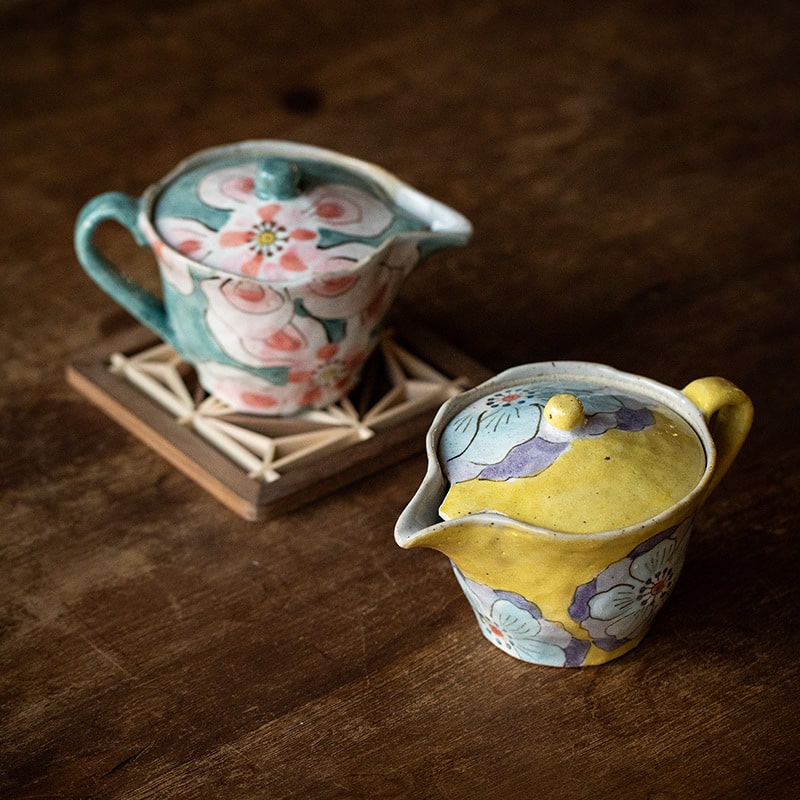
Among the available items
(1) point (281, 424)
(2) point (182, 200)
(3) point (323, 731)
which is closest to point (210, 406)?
(1) point (281, 424)

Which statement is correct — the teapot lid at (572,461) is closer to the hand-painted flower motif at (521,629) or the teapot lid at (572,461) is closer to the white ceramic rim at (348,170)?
the hand-painted flower motif at (521,629)

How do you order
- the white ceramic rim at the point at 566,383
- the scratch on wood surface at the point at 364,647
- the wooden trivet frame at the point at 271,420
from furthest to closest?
the wooden trivet frame at the point at 271,420 < the scratch on wood surface at the point at 364,647 < the white ceramic rim at the point at 566,383

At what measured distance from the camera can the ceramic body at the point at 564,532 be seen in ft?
2.17

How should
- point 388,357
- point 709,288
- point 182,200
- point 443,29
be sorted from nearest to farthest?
1. point 182,200
2. point 388,357
3. point 709,288
4. point 443,29

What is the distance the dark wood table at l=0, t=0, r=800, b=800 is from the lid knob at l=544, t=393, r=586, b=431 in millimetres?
177

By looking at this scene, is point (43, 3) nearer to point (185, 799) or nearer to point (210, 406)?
point (210, 406)

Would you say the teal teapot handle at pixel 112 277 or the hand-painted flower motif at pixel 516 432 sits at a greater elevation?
the hand-painted flower motif at pixel 516 432

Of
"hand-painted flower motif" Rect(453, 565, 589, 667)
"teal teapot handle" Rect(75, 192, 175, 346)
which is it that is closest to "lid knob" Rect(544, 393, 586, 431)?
"hand-painted flower motif" Rect(453, 565, 589, 667)

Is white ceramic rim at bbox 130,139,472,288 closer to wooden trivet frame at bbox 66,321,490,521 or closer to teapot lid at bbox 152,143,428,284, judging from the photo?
teapot lid at bbox 152,143,428,284

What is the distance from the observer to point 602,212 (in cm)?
121

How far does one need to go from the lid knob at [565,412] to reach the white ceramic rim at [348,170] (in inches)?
8.4

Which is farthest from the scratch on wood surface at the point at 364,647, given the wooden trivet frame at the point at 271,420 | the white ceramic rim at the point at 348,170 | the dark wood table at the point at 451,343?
the white ceramic rim at the point at 348,170

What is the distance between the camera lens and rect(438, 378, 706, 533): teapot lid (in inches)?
26.2

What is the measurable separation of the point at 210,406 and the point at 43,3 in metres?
0.85
